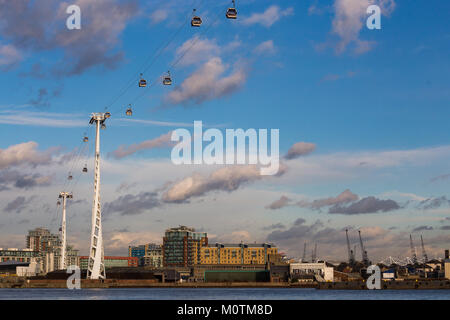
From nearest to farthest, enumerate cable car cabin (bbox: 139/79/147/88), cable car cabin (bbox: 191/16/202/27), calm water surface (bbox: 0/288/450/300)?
cable car cabin (bbox: 191/16/202/27)
cable car cabin (bbox: 139/79/147/88)
calm water surface (bbox: 0/288/450/300)

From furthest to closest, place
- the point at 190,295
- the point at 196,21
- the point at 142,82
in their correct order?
the point at 190,295
the point at 142,82
the point at 196,21

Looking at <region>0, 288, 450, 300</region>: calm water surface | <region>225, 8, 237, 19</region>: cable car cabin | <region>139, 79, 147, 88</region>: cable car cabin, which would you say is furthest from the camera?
<region>0, 288, 450, 300</region>: calm water surface

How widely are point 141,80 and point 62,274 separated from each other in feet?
428

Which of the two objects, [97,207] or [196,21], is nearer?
[196,21]

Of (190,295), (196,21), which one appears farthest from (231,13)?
(190,295)

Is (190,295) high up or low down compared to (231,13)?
down

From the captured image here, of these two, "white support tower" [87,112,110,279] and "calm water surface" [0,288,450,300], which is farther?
"white support tower" [87,112,110,279]

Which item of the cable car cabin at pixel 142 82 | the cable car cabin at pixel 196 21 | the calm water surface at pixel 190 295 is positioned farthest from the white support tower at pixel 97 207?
the cable car cabin at pixel 196 21

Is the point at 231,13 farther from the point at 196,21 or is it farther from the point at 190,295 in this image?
the point at 190,295

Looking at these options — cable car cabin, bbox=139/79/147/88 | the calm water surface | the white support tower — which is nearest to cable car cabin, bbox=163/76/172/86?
cable car cabin, bbox=139/79/147/88

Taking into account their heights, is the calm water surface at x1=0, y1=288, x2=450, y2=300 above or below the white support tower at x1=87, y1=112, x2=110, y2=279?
below

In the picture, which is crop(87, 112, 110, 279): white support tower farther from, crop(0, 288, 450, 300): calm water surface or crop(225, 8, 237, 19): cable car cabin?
crop(225, 8, 237, 19): cable car cabin
